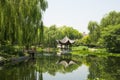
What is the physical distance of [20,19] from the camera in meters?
23.0

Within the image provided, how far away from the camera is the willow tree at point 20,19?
68.2 feet

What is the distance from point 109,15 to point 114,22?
217 cm

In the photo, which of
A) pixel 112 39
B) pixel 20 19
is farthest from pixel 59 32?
pixel 20 19

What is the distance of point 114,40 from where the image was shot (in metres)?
44.3

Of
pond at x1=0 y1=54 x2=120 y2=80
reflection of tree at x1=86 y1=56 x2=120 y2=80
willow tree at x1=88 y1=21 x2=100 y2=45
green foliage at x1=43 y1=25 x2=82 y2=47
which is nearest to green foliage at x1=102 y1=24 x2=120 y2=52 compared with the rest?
willow tree at x1=88 y1=21 x2=100 y2=45

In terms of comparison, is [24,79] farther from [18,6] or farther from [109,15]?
[109,15]

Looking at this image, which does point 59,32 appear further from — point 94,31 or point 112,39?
point 112,39

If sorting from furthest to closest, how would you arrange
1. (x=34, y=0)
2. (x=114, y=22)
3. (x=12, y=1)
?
(x=114, y=22) < (x=34, y=0) < (x=12, y=1)

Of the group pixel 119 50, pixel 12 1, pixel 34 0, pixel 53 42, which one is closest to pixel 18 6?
pixel 12 1

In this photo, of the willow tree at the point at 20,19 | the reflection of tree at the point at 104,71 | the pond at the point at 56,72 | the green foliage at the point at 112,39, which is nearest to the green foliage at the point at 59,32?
the green foliage at the point at 112,39

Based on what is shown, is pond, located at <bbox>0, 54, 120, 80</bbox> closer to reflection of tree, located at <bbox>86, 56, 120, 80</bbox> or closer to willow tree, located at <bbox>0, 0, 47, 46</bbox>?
reflection of tree, located at <bbox>86, 56, 120, 80</bbox>

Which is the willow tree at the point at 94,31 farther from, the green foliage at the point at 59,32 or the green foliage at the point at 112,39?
Answer: the green foliage at the point at 112,39

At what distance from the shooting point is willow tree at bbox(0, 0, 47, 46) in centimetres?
2079

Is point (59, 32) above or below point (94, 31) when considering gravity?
above
